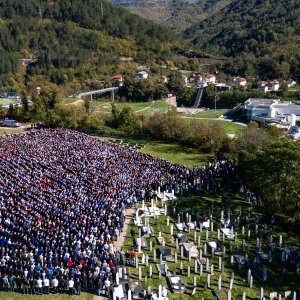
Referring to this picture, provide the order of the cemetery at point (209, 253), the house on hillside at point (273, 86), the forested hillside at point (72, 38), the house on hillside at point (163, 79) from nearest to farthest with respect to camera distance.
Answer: the cemetery at point (209, 253)
the house on hillside at point (273, 86)
the house on hillside at point (163, 79)
the forested hillside at point (72, 38)

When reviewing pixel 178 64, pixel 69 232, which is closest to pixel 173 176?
pixel 69 232

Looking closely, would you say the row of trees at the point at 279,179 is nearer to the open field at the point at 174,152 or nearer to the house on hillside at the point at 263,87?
the open field at the point at 174,152

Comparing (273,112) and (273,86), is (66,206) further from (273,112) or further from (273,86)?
(273,86)

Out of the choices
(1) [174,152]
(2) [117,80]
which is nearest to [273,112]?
(1) [174,152]

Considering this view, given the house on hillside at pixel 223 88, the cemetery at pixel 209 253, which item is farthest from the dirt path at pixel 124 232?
the house on hillside at pixel 223 88

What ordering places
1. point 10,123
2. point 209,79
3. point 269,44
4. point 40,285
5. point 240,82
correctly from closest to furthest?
1. point 40,285
2. point 10,123
3. point 240,82
4. point 209,79
5. point 269,44

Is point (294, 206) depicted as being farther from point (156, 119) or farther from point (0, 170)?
point (156, 119)

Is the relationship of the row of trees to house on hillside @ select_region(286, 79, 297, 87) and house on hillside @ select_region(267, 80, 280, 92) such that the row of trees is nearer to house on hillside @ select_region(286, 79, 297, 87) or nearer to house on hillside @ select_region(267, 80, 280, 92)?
house on hillside @ select_region(267, 80, 280, 92)
